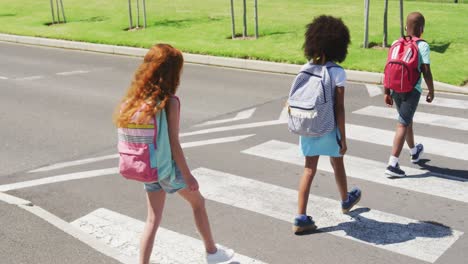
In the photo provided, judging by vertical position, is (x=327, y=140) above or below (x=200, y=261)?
above

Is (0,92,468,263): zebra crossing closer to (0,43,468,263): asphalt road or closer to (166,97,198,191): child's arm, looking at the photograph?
(0,43,468,263): asphalt road

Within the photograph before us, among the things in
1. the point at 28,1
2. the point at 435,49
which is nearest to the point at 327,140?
the point at 435,49

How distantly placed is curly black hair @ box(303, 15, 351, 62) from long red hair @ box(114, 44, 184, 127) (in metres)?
1.41

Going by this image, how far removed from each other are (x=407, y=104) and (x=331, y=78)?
185 centimetres

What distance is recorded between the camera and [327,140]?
16.7ft

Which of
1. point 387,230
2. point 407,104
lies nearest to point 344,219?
point 387,230

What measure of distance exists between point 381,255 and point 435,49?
9925 mm

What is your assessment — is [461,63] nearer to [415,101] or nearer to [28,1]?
[415,101]

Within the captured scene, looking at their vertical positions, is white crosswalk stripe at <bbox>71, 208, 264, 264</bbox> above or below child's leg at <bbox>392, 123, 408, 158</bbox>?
below

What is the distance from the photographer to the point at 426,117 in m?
9.06

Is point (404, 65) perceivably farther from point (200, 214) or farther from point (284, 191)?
point (200, 214)

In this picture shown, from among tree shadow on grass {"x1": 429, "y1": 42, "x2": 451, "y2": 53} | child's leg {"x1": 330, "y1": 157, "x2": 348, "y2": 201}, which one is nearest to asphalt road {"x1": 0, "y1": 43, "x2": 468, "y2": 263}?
child's leg {"x1": 330, "y1": 157, "x2": 348, "y2": 201}

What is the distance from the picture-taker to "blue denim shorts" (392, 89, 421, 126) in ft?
21.0

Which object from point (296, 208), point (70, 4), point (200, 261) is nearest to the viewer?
point (200, 261)
